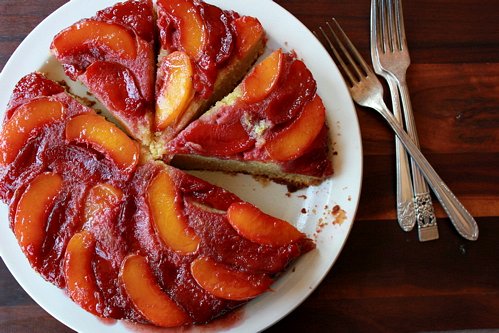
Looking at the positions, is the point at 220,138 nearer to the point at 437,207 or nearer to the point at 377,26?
the point at 377,26

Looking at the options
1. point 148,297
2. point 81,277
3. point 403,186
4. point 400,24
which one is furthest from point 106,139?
point 400,24

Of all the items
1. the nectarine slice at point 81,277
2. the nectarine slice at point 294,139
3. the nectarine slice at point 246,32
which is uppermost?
the nectarine slice at point 246,32

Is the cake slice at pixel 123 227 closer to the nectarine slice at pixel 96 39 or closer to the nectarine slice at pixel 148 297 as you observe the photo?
the nectarine slice at pixel 148 297

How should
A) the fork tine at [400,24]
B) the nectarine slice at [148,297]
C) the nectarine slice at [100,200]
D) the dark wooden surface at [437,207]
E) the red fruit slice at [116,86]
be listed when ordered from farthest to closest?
the fork tine at [400,24], the dark wooden surface at [437,207], the red fruit slice at [116,86], the nectarine slice at [100,200], the nectarine slice at [148,297]

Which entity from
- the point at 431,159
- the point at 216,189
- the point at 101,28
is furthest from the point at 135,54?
the point at 431,159

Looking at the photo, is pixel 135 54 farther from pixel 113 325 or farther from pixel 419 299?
pixel 419 299

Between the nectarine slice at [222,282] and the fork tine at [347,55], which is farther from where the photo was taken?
the fork tine at [347,55]

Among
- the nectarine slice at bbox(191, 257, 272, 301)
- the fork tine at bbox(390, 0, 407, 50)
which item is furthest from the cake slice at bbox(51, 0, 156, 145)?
the fork tine at bbox(390, 0, 407, 50)

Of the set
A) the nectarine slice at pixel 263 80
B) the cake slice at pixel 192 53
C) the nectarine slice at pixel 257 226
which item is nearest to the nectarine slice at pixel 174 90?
the cake slice at pixel 192 53
